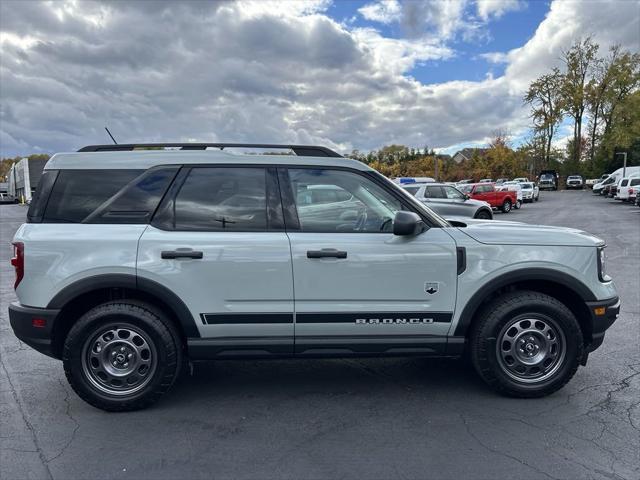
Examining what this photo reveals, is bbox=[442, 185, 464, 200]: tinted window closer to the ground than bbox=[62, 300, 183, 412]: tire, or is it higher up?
higher up

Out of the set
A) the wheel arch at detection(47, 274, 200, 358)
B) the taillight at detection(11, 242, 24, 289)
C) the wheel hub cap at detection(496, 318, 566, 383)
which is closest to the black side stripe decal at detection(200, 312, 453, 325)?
the wheel arch at detection(47, 274, 200, 358)

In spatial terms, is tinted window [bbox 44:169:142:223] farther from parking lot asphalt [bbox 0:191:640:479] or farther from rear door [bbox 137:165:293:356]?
parking lot asphalt [bbox 0:191:640:479]

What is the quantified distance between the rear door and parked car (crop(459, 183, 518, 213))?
24912mm

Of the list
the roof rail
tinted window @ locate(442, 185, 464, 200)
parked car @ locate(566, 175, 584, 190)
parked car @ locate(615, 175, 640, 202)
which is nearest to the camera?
the roof rail

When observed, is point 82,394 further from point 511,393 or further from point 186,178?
point 511,393

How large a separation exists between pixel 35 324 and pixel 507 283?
351 centimetres

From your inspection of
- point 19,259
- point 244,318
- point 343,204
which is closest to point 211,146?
point 343,204

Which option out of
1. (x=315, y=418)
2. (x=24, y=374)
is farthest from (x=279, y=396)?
(x=24, y=374)

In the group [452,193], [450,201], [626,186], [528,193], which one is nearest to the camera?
[450,201]

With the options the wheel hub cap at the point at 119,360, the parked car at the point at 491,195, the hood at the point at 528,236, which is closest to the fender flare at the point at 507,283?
the hood at the point at 528,236

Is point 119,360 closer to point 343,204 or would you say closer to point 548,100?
point 343,204

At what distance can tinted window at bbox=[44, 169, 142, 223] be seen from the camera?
3.59 m

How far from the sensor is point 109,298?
369 cm

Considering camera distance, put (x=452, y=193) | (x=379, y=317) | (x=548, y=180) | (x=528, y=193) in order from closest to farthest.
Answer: (x=379, y=317)
(x=452, y=193)
(x=528, y=193)
(x=548, y=180)
